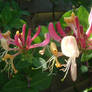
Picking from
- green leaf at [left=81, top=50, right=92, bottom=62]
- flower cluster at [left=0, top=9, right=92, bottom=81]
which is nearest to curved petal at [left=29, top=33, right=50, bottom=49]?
flower cluster at [left=0, top=9, right=92, bottom=81]

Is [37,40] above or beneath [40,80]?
above

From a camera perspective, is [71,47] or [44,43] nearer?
[71,47]

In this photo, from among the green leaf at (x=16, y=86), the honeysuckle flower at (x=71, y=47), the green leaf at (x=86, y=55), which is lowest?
the green leaf at (x=16, y=86)

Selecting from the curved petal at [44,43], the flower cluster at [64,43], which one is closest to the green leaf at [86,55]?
the flower cluster at [64,43]

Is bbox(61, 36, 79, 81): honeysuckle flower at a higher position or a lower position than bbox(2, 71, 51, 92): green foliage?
higher

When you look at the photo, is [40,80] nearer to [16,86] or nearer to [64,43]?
[16,86]

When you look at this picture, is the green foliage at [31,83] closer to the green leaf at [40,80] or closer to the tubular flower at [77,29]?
the green leaf at [40,80]

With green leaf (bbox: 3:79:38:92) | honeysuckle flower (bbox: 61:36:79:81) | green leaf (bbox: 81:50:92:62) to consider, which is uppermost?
honeysuckle flower (bbox: 61:36:79:81)

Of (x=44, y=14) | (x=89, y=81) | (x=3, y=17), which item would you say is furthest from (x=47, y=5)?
(x=89, y=81)

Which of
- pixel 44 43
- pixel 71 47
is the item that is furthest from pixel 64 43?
pixel 44 43

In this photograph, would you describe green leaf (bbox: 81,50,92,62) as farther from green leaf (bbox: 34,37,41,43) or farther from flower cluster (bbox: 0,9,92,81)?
green leaf (bbox: 34,37,41,43)

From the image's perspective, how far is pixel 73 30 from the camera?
653 mm

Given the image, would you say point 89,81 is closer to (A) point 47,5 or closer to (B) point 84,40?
(A) point 47,5

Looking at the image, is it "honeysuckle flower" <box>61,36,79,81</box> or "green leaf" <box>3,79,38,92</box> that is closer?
"honeysuckle flower" <box>61,36,79,81</box>
